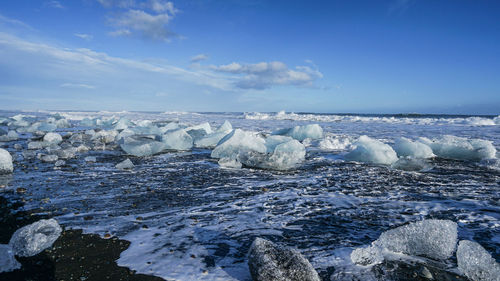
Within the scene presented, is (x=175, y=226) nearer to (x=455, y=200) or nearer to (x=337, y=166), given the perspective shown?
(x=455, y=200)

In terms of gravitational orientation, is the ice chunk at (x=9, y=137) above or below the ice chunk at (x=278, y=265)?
below

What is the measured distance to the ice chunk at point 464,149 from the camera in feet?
14.6

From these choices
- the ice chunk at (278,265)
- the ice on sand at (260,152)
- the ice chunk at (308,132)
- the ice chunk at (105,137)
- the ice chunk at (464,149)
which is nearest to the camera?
the ice chunk at (278,265)

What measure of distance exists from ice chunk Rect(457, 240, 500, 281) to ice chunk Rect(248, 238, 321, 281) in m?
0.78

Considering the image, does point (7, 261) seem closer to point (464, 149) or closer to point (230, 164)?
point (230, 164)

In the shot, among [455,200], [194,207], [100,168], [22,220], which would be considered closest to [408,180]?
[455,200]

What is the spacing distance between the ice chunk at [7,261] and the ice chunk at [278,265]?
1232mm

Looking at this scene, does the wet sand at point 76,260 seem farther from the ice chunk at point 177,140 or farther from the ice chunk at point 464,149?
the ice chunk at point 464,149

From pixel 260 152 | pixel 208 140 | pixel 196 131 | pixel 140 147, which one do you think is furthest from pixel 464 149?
pixel 196 131

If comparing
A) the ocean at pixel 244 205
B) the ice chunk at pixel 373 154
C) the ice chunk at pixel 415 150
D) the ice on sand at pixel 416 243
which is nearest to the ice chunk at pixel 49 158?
the ocean at pixel 244 205

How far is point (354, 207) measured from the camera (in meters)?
2.38

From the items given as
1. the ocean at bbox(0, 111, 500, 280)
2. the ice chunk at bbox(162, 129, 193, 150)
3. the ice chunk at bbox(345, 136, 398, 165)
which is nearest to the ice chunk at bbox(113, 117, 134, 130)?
the ice chunk at bbox(162, 129, 193, 150)

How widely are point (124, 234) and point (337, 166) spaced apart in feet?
10.3

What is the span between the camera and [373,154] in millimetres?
4371
